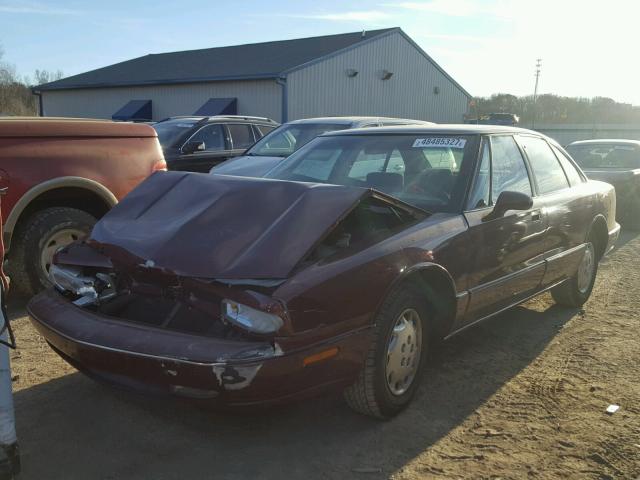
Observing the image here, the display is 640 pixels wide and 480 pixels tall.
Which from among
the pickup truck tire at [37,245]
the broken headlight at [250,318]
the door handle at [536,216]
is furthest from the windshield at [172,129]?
the broken headlight at [250,318]

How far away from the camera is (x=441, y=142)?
4.27m

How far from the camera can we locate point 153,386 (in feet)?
9.02

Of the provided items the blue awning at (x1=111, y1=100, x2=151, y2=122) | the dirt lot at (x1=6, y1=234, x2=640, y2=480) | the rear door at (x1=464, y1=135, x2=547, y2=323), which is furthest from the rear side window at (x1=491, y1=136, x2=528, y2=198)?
the blue awning at (x1=111, y1=100, x2=151, y2=122)

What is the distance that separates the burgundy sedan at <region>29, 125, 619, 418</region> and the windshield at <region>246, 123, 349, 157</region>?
15.3ft

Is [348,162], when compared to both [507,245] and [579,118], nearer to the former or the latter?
[507,245]

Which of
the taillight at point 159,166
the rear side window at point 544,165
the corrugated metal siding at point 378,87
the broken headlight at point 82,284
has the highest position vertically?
the corrugated metal siding at point 378,87

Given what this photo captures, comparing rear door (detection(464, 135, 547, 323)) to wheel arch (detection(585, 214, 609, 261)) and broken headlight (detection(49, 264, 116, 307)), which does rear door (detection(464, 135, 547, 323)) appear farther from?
broken headlight (detection(49, 264, 116, 307))

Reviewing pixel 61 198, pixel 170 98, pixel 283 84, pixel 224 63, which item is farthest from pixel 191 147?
pixel 224 63

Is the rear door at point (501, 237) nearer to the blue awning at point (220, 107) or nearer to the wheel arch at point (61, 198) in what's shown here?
the wheel arch at point (61, 198)

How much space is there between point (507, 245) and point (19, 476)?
124 inches

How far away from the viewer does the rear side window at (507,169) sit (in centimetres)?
432

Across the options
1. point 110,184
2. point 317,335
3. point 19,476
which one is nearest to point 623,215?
point 110,184

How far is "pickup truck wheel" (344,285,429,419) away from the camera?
310 centimetres

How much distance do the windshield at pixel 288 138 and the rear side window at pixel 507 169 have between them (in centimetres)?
466
